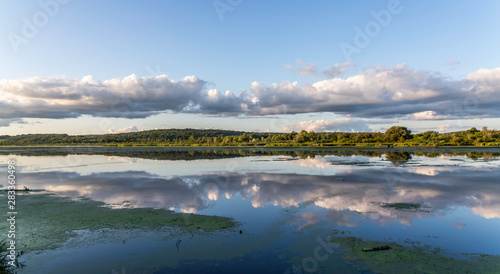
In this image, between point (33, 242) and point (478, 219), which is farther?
point (478, 219)

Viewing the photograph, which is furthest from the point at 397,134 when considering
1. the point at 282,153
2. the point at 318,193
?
the point at 318,193

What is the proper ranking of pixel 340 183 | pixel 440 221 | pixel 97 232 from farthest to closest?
pixel 340 183 < pixel 440 221 < pixel 97 232

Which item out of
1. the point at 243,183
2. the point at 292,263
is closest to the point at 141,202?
the point at 243,183

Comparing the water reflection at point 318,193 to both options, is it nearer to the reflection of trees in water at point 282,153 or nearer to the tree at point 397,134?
the reflection of trees in water at point 282,153

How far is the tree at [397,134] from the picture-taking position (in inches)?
6147

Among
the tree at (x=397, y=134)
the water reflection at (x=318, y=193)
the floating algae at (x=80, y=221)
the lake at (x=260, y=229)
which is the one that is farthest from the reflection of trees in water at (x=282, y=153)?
the tree at (x=397, y=134)

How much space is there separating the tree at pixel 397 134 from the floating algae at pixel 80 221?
16032cm

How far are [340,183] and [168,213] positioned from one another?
Answer: 16.2 meters

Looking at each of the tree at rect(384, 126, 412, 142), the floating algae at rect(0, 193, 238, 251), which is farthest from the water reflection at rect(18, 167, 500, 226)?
the tree at rect(384, 126, 412, 142)

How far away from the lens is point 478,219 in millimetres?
14688

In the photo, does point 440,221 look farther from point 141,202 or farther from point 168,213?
point 141,202

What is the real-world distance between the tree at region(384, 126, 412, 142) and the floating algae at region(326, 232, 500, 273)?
160 meters

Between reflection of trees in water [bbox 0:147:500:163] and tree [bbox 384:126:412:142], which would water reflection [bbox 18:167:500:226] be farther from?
tree [bbox 384:126:412:142]

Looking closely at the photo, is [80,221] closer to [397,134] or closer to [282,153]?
[282,153]
